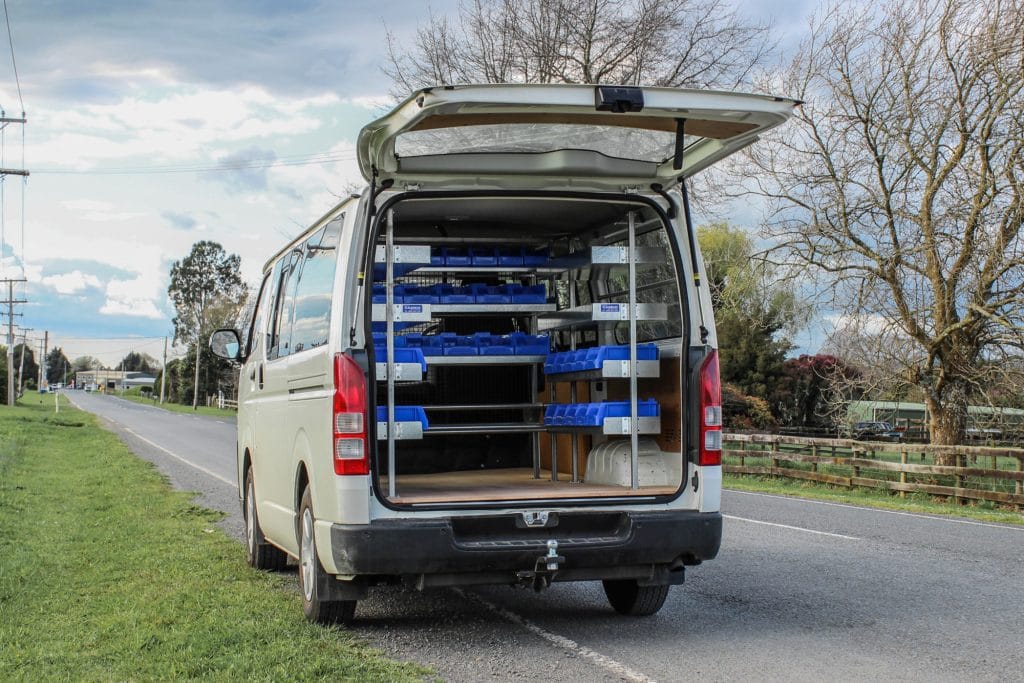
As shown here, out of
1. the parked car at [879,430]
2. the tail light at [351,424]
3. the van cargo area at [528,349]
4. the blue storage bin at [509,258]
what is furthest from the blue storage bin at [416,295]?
the parked car at [879,430]

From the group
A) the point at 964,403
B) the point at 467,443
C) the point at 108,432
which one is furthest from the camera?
the point at 108,432

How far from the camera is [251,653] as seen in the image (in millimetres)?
5859

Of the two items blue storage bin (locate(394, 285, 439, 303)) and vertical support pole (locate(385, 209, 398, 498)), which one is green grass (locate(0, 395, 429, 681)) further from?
blue storage bin (locate(394, 285, 439, 303))

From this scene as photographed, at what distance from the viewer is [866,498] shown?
61.4 ft

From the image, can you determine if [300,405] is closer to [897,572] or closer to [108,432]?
[897,572]

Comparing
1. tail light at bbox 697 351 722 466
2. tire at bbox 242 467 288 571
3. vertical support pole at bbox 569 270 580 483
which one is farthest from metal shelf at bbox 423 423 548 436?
tire at bbox 242 467 288 571

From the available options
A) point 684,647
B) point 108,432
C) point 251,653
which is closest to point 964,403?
point 684,647

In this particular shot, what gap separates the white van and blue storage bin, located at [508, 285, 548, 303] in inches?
0.7

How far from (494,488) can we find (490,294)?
5.82 feet

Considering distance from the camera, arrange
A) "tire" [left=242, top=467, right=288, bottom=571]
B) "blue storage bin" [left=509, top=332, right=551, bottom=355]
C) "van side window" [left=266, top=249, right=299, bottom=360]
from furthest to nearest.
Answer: "tire" [left=242, top=467, right=288, bottom=571]
"blue storage bin" [left=509, top=332, right=551, bottom=355]
"van side window" [left=266, top=249, right=299, bottom=360]

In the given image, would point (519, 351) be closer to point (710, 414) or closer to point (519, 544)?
point (710, 414)

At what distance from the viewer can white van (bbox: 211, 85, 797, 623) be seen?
19.8ft

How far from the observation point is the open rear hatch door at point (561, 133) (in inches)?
225

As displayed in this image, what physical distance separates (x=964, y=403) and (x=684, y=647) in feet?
60.7
